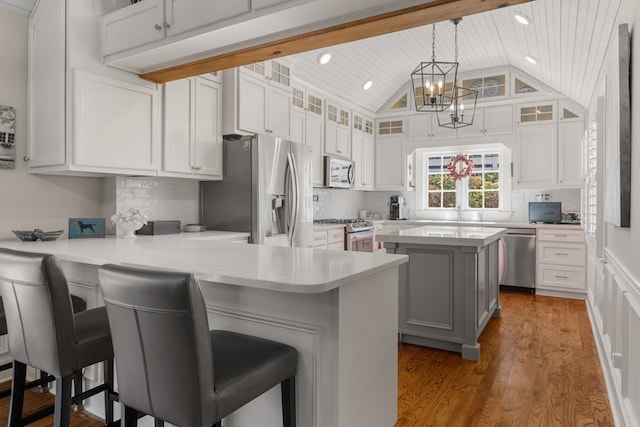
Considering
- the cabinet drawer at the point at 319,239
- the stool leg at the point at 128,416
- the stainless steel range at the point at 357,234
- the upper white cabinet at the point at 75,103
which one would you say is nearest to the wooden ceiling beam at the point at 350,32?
the upper white cabinet at the point at 75,103

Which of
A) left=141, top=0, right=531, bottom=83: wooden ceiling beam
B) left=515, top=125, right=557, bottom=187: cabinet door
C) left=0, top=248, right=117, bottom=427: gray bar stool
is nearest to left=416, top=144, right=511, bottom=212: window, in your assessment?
left=515, top=125, right=557, bottom=187: cabinet door

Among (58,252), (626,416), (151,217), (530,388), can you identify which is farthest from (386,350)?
(151,217)

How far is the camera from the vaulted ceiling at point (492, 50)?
3027 mm

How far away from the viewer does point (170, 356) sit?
1.13m

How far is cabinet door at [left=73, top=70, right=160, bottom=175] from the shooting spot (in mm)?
2664

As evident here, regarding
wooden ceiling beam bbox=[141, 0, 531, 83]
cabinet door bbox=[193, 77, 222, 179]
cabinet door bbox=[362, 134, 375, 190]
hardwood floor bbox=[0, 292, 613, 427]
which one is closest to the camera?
wooden ceiling beam bbox=[141, 0, 531, 83]

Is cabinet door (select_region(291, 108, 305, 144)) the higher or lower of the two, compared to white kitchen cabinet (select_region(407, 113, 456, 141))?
lower

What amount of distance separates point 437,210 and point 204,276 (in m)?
5.69

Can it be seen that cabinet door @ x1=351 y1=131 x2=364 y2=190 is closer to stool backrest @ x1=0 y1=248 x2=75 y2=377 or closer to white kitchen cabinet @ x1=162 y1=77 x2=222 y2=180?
white kitchen cabinet @ x1=162 y1=77 x2=222 y2=180

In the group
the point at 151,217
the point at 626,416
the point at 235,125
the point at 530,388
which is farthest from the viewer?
the point at 235,125

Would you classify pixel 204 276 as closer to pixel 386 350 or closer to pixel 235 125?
pixel 386 350

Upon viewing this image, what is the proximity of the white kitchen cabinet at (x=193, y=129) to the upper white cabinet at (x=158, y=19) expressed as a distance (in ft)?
1.85

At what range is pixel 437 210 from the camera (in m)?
6.62

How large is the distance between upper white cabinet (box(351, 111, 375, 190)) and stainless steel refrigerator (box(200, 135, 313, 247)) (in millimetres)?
2212
